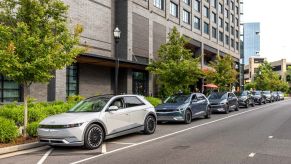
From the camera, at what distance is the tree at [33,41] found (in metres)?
11.8

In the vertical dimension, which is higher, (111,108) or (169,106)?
(111,108)

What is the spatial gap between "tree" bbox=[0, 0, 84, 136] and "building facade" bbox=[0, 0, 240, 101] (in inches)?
277

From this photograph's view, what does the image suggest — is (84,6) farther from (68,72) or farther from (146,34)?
(146,34)

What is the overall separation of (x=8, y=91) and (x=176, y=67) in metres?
11.2

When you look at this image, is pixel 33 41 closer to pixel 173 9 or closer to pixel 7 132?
pixel 7 132

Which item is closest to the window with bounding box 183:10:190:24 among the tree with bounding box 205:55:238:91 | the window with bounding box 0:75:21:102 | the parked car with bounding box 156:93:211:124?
the tree with bounding box 205:55:238:91

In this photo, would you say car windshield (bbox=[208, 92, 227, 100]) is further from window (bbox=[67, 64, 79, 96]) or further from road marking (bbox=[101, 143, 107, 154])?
road marking (bbox=[101, 143, 107, 154])

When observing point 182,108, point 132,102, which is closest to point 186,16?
point 182,108

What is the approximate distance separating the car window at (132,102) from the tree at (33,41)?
2.46 m

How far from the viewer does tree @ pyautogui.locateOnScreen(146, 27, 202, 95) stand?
1015 inches

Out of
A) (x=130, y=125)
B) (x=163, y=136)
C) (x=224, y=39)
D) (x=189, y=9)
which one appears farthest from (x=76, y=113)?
(x=224, y=39)

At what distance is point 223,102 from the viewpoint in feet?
81.0

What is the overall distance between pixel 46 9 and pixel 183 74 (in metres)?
14.7

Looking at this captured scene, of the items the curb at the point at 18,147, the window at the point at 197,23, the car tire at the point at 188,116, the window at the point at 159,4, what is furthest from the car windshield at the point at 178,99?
the window at the point at 197,23
